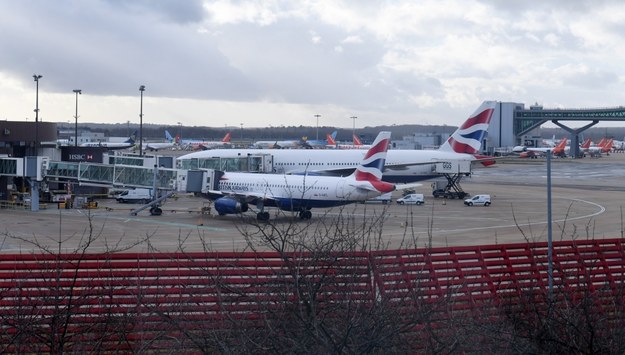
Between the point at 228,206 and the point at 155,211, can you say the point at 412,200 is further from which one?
the point at 155,211

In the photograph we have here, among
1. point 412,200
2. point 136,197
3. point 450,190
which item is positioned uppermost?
point 450,190

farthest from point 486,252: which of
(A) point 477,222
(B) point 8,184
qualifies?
(B) point 8,184

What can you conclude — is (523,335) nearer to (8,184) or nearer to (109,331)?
(109,331)

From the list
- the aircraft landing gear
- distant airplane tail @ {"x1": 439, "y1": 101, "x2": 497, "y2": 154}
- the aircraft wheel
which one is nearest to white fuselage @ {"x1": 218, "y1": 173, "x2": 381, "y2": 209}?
the aircraft wheel

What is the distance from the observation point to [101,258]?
51.7 feet

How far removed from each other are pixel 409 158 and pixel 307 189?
26494 mm

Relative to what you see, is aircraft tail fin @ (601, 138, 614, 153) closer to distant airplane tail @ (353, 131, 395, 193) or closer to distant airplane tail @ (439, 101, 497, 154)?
distant airplane tail @ (439, 101, 497, 154)

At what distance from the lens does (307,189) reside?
161ft

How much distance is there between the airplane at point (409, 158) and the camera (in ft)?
239

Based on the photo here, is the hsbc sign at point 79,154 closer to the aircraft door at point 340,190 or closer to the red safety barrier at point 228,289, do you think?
the aircraft door at point 340,190

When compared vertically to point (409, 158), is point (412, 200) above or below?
below

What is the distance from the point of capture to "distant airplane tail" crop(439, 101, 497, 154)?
2847 inches

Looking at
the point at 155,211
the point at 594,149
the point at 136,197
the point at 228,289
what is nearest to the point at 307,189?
the point at 155,211

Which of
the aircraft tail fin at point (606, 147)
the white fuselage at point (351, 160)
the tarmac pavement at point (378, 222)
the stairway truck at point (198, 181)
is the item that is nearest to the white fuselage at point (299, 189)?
the stairway truck at point (198, 181)
